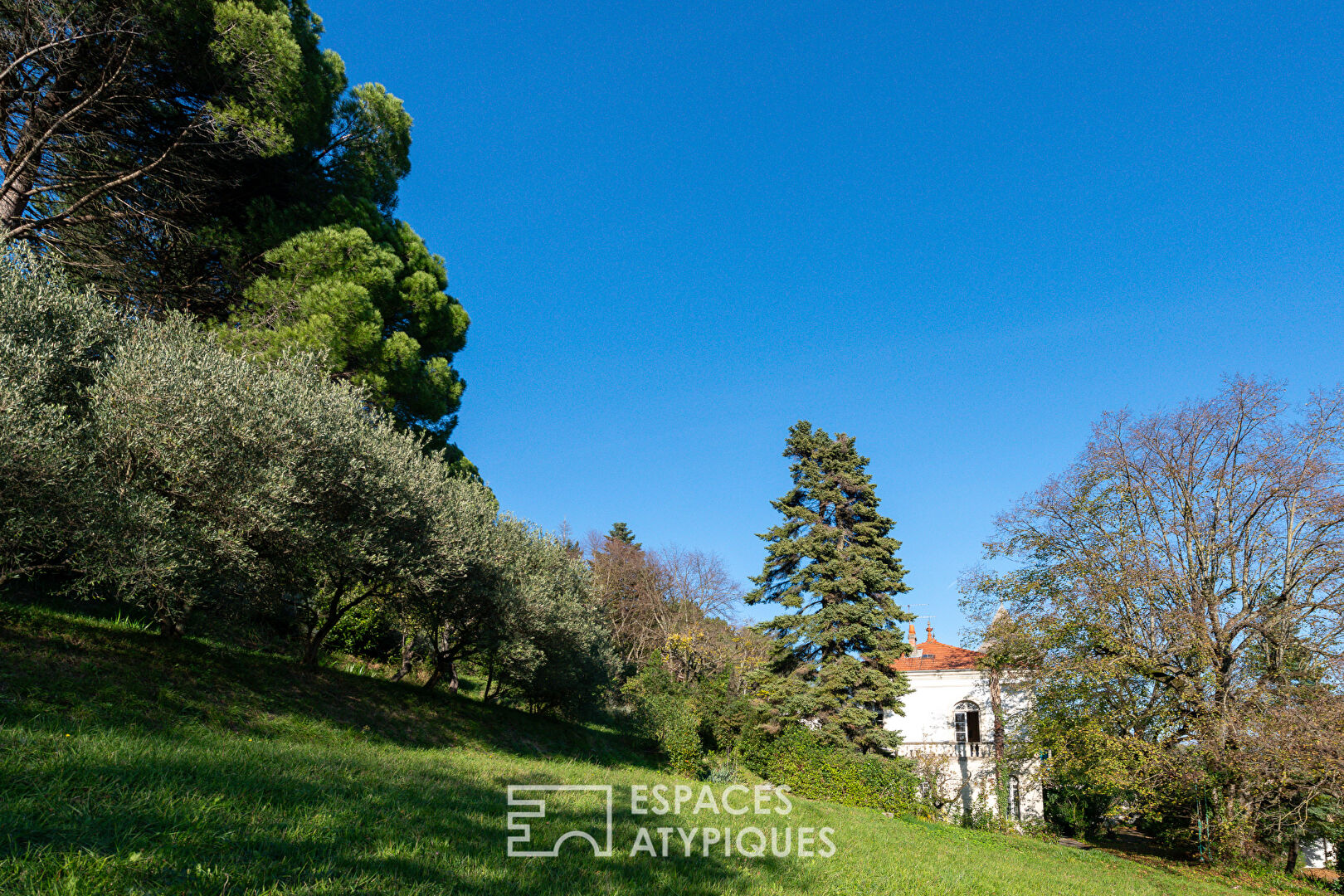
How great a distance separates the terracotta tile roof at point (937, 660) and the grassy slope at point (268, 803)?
17.4 m

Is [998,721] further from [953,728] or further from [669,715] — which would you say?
[669,715]

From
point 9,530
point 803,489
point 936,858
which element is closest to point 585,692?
point 803,489

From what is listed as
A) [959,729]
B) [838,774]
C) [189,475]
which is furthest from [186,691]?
[959,729]

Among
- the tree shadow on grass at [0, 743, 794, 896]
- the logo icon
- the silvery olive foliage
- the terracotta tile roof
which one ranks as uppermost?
the silvery olive foliage

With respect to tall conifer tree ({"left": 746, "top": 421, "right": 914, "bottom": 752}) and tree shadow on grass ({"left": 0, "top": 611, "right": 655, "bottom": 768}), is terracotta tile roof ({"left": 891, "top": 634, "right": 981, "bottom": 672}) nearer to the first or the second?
tall conifer tree ({"left": 746, "top": 421, "right": 914, "bottom": 752})

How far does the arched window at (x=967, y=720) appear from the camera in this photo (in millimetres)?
29328

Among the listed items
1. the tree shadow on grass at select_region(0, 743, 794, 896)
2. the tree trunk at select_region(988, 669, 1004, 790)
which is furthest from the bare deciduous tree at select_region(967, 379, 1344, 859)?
the tree shadow on grass at select_region(0, 743, 794, 896)

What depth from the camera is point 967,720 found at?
29.6m

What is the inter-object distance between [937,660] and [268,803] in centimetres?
3520

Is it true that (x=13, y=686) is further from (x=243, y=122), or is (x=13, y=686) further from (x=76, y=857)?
Answer: (x=243, y=122)

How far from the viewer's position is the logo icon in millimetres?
5160

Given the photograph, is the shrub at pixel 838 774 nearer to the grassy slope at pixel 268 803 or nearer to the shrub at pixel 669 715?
the shrub at pixel 669 715

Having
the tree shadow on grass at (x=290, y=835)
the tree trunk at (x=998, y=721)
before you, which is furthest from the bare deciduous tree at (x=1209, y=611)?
the tree shadow on grass at (x=290, y=835)

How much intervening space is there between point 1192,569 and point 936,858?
14.3m
